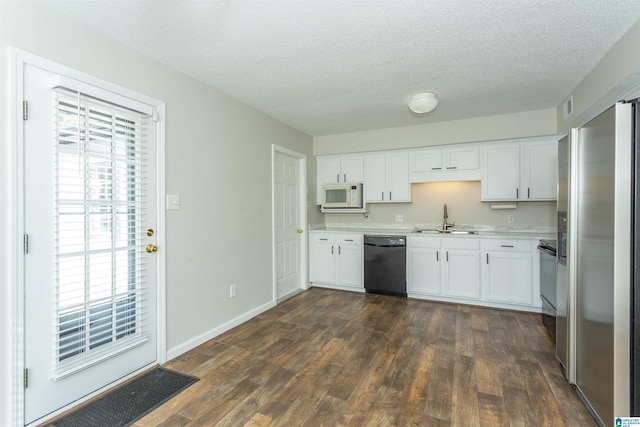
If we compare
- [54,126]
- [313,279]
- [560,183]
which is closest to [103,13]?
[54,126]

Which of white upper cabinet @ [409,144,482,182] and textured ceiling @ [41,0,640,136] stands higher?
textured ceiling @ [41,0,640,136]

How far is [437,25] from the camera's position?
200cm

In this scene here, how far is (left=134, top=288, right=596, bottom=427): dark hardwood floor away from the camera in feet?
6.06

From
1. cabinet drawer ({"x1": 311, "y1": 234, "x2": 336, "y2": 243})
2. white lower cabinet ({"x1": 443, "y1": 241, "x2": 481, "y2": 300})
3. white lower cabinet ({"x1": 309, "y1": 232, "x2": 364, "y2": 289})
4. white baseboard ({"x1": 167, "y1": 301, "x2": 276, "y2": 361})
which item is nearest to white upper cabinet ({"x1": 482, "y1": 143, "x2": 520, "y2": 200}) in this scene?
white lower cabinet ({"x1": 443, "y1": 241, "x2": 481, "y2": 300})

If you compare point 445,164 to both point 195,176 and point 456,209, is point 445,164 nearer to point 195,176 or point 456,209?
point 456,209

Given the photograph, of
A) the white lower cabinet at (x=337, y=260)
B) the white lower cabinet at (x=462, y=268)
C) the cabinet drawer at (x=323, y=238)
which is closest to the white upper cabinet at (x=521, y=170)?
the white lower cabinet at (x=462, y=268)

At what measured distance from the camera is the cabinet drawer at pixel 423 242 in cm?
411

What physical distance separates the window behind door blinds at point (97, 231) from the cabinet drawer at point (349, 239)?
286 cm

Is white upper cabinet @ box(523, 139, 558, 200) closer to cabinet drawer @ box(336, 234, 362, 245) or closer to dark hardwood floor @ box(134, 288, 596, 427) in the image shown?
dark hardwood floor @ box(134, 288, 596, 427)

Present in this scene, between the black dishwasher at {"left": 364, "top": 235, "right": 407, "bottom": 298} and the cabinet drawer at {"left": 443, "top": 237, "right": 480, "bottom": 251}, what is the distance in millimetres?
552

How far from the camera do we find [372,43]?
221 cm

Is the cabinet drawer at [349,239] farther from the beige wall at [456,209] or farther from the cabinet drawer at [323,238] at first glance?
the beige wall at [456,209]

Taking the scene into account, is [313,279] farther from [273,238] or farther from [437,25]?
[437,25]

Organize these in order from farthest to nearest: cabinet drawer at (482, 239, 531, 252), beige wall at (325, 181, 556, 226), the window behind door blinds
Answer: beige wall at (325, 181, 556, 226) → cabinet drawer at (482, 239, 531, 252) → the window behind door blinds
